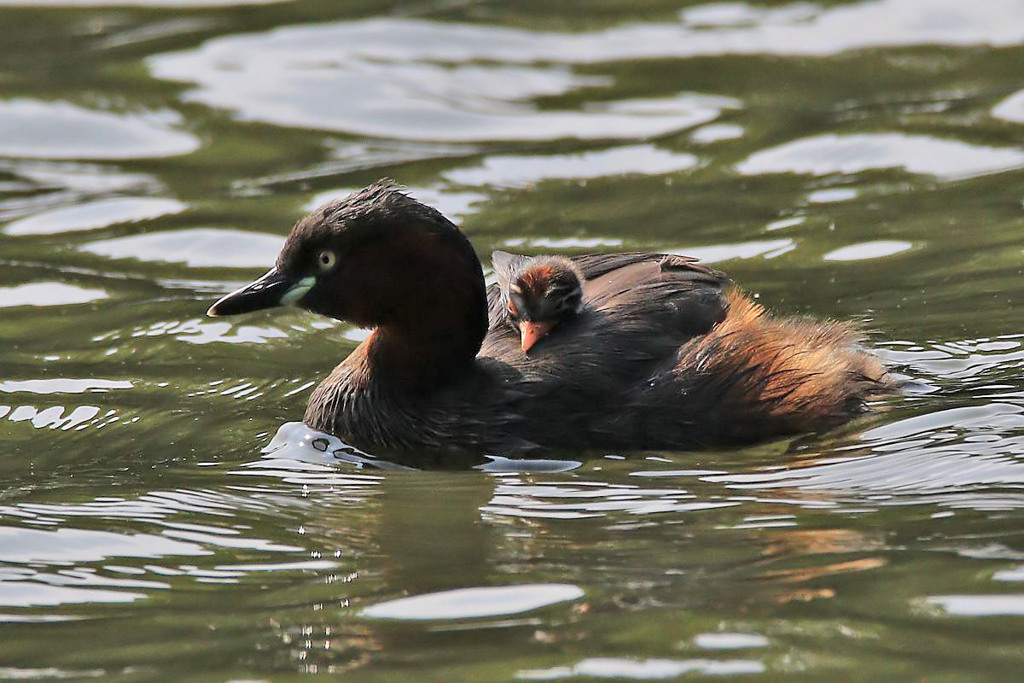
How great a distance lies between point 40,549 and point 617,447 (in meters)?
2.00

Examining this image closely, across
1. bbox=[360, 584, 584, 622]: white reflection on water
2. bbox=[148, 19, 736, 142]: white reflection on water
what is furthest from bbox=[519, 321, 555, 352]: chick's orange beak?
bbox=[148, 19, 736, 142]: white reflection on water

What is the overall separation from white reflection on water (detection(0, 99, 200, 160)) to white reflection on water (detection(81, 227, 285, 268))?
4.96 feet

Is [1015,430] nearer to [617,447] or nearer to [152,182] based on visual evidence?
[617,447]

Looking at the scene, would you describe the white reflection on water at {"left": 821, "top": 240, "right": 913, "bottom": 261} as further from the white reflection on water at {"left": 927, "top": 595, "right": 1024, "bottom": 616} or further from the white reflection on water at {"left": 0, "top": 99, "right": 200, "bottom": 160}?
the white reflection on water at {"left": 0, "top": 99, "right": 200, "bottom": 160}

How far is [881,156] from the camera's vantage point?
388 inches

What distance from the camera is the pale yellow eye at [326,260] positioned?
6.57 meters

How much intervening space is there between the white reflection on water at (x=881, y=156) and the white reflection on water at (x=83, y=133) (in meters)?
3.54

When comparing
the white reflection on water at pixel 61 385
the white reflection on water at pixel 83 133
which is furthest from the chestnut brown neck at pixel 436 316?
the white reflection on water at pixel 83 133

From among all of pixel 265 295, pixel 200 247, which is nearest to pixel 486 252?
pixel 200 247

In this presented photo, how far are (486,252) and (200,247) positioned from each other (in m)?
1.56

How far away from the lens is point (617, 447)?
20.5 feet

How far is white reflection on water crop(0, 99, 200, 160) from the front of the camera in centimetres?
1091

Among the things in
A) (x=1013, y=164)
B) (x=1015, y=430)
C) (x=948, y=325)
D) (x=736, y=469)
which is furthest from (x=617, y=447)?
(x=1013, y=164)

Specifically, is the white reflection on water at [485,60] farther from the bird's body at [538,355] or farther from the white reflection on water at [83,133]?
the bird's body at [538,355]
